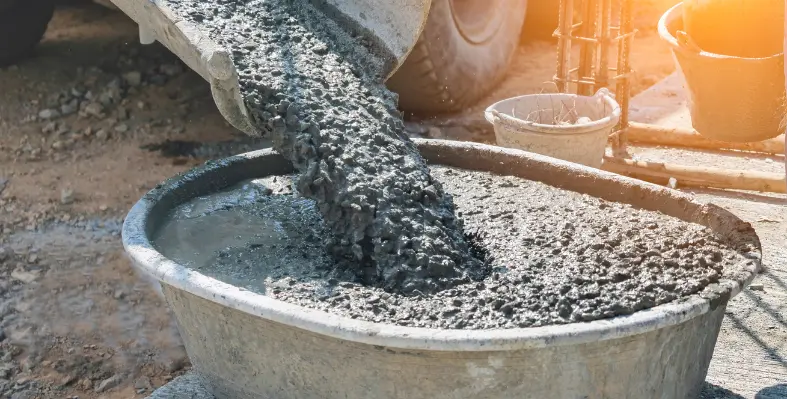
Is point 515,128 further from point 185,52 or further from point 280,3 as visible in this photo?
point 185,52

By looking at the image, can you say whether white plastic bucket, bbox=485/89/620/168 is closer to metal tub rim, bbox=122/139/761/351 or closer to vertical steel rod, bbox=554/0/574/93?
vertical steel rod, bbox=554/0/574/93

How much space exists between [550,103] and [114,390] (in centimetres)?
199

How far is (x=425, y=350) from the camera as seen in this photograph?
188 cm

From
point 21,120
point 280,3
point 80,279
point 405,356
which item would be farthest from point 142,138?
point 405,356

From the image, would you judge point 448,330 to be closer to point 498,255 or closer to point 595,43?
point 498,255

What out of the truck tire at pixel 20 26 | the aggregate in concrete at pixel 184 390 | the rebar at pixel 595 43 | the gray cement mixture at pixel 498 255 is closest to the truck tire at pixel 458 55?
the rebar at pixel 595 43

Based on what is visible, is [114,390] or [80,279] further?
[80,279]

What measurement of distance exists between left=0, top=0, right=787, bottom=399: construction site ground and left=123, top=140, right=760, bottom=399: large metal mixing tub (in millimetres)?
581

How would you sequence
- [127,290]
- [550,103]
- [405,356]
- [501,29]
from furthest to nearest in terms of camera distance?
[501,29] → [550,103] → [127,290] → [405,356]

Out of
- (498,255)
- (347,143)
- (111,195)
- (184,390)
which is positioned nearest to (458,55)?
(111,195)

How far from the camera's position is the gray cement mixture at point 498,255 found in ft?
6.72

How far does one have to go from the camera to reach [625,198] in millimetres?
2654

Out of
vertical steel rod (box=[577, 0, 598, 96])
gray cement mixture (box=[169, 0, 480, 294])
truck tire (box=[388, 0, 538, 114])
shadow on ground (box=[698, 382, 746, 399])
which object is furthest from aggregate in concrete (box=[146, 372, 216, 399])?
truck tire (box=[388, 0, 538, 114])

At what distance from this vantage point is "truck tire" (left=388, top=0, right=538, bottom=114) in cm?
470
